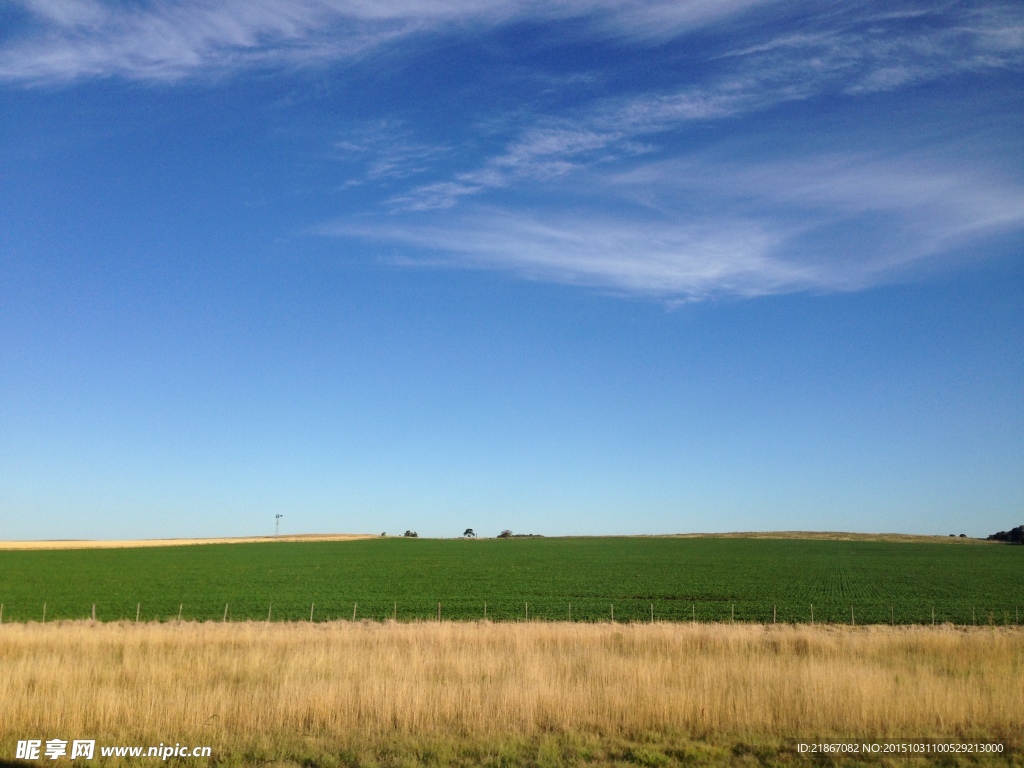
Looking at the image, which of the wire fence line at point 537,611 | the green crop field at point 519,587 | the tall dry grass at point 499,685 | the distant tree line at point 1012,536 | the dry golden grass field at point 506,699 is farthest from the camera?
the distant tree line at point 1012,536

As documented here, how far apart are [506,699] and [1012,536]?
164763mm

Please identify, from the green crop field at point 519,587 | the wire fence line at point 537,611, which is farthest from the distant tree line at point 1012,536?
the wire fence line at point 537,611

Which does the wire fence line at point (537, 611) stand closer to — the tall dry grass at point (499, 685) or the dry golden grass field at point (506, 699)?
the tall dry grass at point (499, 685)

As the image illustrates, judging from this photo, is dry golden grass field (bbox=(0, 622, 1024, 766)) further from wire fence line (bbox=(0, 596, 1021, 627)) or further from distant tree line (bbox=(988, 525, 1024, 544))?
distant tree line (bbox=(988, 525, 1024, 544))

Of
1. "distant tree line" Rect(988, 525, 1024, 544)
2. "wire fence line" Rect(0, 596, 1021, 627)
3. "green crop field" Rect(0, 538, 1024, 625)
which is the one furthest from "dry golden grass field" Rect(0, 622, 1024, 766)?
"distant tree line" Rect(988, 525, 1024, 544)

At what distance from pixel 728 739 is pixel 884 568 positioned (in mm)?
→ 69579

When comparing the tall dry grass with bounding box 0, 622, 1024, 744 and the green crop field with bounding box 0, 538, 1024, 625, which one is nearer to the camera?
the tall dry grass with bounding box 0, 622, 1024, 744

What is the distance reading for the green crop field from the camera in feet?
126

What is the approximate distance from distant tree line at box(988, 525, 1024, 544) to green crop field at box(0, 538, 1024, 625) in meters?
64.3

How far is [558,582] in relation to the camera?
182 ft

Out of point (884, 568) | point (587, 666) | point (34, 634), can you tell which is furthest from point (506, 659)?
point (884, 568)

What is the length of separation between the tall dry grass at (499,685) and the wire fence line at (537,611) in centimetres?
1296

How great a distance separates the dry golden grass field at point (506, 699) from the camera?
11.2 meters

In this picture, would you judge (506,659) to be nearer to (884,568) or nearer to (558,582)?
(558,582)
